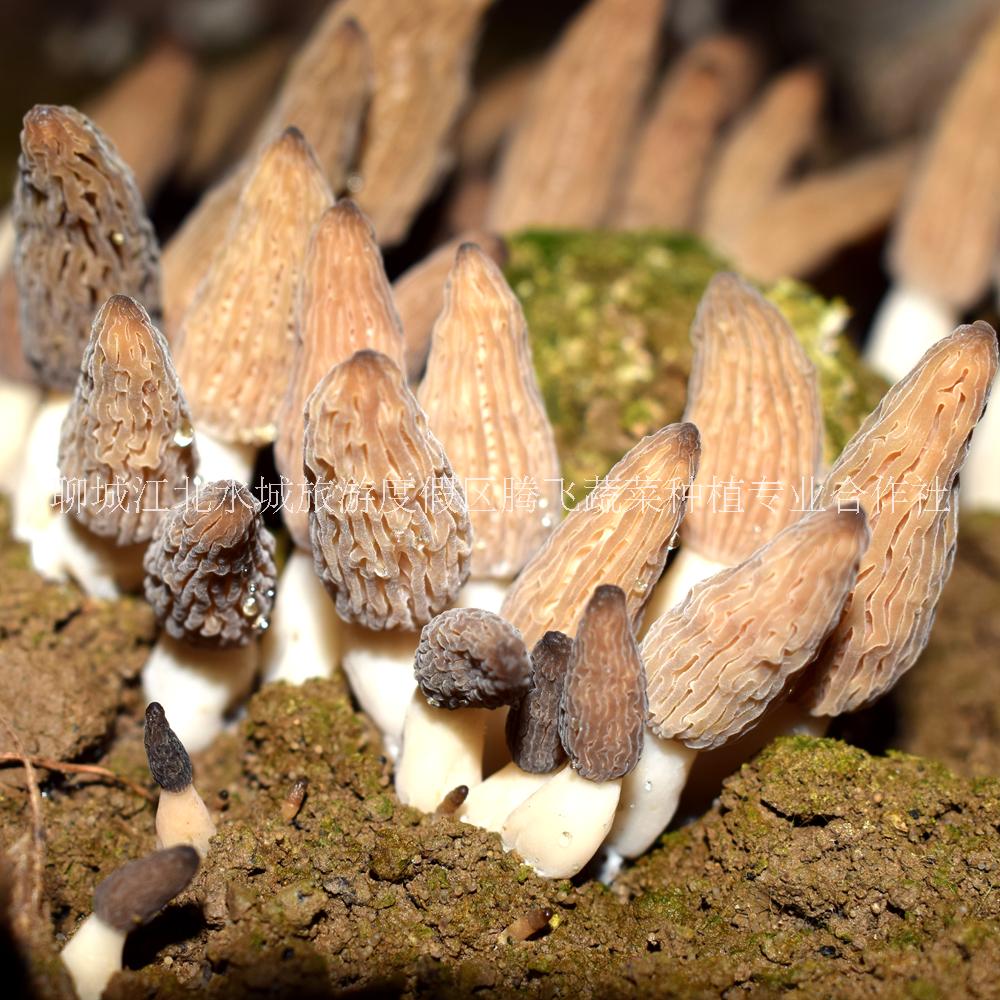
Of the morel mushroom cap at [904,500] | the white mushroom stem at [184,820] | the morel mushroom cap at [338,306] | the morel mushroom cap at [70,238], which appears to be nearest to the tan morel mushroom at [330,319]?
the morel mushroom cap at [338,306]

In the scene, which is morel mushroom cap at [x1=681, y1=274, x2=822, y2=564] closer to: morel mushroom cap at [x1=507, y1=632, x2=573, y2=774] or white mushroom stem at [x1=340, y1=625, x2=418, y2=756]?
morel mushroom cap at [x1=507, y1=632, x2=573, y2=774]

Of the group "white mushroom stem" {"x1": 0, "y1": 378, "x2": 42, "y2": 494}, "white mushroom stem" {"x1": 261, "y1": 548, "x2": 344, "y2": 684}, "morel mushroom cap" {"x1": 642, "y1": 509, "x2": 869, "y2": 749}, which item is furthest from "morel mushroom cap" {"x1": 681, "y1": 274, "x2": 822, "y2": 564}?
"white mushroom stem" {"x1": 0, "y1": 378, "x2": 42, "y2": 494}

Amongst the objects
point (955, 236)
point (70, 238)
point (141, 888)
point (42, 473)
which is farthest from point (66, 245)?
point (955, 236)

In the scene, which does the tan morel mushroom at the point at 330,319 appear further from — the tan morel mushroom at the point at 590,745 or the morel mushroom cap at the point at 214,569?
the tan morel mushroom at the point at 590,745

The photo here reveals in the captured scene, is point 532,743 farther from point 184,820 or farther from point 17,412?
point 17,412

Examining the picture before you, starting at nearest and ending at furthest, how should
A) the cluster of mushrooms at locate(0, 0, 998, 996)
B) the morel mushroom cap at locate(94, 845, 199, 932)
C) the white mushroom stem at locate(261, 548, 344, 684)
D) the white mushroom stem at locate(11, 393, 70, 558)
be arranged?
the morel mushroom cap at locate(94, 845, 199, 932) < the cluster of mushrooms at locate(0, 0, 998, 996) < the white mushroom stem at locate(261, 548, 344, 684) < the white mushroom stem at locate(11, 393, 70, 558)

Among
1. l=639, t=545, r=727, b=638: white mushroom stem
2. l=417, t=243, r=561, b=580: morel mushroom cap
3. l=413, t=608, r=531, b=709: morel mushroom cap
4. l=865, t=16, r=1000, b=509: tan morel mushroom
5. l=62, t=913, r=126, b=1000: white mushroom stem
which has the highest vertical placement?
l=865, t=16, r=1000, b=509: tan morel mushroom
